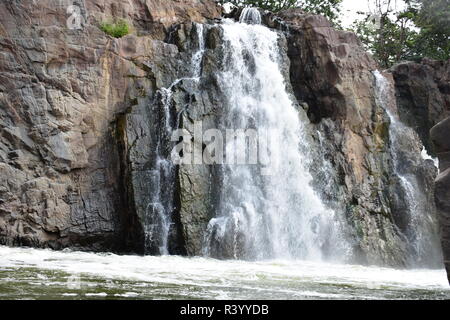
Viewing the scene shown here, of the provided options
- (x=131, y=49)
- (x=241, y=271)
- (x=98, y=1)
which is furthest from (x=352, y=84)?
(x=241, y=271)

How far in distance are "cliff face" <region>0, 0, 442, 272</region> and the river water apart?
2.38 meters

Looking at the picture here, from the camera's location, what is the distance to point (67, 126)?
1817 cm

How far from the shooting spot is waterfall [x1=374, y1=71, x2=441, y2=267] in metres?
20.3

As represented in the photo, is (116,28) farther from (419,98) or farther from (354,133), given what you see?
(419,98)

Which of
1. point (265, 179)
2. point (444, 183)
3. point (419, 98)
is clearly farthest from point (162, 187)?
point (419, 98)

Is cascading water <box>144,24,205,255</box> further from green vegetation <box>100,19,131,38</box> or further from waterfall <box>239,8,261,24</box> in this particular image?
waterfall <box>239,8,261,24</box>

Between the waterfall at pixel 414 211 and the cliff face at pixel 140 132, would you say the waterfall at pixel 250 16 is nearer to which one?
the cliff face at pixel 140 132

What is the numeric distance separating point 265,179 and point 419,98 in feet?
32.4

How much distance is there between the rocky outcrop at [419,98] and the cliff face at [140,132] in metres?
2.82

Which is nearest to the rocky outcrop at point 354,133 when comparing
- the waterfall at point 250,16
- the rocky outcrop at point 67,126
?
the waterfall at point 250,16

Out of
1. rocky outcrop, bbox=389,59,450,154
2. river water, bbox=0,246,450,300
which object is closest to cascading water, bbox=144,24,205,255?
river water, bbox=0,246,450,300

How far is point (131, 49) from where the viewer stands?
20047mm

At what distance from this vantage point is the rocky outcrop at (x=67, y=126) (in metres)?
17.2

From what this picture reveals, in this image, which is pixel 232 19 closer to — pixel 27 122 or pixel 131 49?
pixel 131 49
